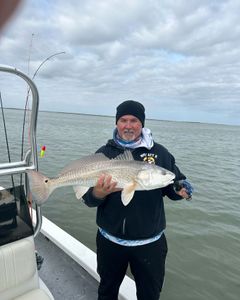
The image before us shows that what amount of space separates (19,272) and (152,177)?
1573 mm

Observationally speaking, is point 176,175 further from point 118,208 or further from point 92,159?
point 92,159

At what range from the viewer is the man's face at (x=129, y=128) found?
10.5 ft

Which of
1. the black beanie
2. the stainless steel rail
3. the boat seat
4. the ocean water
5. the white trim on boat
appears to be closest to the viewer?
the boat seat

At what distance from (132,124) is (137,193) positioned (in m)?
0.74

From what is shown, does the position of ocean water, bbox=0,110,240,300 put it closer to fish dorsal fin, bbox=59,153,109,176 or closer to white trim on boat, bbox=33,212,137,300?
white trim on boat, bbox=33,212,137,300

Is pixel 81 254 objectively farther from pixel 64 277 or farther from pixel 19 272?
pixel 19 272

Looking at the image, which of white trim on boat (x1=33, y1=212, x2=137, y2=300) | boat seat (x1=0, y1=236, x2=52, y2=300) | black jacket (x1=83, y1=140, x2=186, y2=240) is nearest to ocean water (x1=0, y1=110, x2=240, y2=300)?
white trim on boat (x1=33, y1=212, x2=137, y2=300)

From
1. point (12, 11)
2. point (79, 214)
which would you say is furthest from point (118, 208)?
point (79, 214)

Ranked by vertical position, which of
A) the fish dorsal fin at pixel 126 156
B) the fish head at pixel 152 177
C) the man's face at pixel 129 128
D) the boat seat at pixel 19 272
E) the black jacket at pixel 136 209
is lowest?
the boat seat at pixel 19 272

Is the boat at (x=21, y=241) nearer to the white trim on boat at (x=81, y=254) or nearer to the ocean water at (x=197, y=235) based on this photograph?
the white trim on boat at (x=81, y=254)

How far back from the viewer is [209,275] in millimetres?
6160

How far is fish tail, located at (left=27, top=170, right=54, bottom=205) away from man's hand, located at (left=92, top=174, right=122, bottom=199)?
49cm

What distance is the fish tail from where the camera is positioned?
2787 mm

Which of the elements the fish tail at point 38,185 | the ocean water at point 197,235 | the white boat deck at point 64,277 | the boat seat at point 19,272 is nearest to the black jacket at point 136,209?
the fish tail at point 38,185
